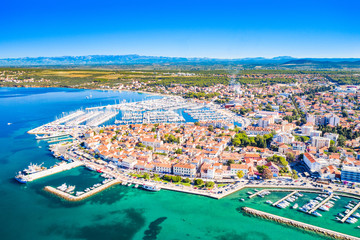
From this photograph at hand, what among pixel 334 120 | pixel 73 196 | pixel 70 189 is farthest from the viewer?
pixel 334 120

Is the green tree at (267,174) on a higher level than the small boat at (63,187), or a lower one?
higher

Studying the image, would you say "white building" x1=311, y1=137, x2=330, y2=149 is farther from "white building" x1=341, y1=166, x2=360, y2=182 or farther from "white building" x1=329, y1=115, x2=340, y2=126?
"white building" x1=329, y1=115, x2=340, y2=126

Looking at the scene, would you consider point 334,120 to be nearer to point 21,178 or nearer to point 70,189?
point 70,189

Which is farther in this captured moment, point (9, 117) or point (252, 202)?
point (9, 117)

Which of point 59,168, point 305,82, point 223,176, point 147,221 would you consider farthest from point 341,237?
point 305,82

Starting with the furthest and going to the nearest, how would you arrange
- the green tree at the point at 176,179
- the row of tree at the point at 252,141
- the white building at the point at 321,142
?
the row of tree at the point at 252,141 < the white building at the point at 321,142 < the green tree at the point at 176,179

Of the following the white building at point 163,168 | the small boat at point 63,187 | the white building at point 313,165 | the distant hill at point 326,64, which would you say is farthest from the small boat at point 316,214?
the distant hill at point 326,64

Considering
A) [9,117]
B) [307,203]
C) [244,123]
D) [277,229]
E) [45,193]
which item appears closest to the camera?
[277,229]

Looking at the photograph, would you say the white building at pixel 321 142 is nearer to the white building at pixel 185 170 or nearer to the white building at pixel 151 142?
the white building at pixel 185 170

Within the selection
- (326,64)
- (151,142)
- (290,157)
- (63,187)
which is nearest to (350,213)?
(290,157)

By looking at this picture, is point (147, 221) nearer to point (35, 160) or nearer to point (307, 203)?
point (307, 203)

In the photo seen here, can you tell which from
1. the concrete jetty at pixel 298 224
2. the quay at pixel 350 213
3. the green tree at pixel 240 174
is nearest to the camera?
the concrete jetty at pixel 298 224
